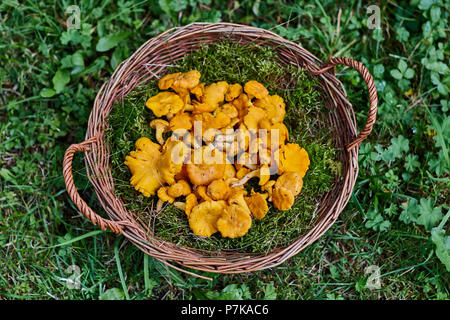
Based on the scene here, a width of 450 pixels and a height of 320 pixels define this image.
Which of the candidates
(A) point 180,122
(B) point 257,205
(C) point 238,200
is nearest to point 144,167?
(A) point 180,122

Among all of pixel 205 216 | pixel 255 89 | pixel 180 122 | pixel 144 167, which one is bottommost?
pixel 205 216

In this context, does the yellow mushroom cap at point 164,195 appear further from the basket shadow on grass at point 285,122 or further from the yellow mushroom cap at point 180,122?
the yellow mushroom cap at point 180,122

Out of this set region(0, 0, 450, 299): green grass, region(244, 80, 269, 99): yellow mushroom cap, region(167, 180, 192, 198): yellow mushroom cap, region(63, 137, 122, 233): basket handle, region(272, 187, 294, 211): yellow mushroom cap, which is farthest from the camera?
region(0, 0, 450, 299): green grass

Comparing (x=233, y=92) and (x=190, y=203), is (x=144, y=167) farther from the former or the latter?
(x=233, y=92)

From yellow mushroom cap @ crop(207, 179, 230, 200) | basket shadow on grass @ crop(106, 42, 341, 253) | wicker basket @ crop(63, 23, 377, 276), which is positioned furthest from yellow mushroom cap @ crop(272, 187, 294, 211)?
yellow mushroom cap @ crop(207, 179, 230, 200)

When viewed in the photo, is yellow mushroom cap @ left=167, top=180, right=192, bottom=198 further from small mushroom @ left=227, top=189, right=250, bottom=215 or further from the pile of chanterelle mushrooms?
small mushroom @ left=227, top=189, right=250, bottom=215

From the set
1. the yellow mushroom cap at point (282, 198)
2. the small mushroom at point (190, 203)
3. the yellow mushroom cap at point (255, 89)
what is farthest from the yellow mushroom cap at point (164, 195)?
the yellow mushroom cap at point (255, 89)

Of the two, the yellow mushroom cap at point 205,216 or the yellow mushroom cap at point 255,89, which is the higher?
the yellow mushroom cap at point 255,89
